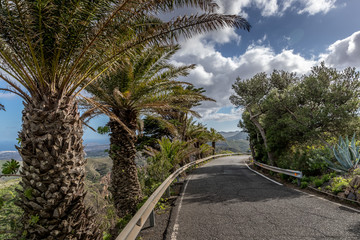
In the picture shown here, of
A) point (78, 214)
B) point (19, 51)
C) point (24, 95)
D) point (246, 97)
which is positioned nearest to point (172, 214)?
point (78, 214)

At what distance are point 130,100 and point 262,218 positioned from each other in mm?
6051

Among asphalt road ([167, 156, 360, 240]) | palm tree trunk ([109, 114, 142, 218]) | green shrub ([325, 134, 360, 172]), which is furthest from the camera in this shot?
green shrub ([325, 134, 360, 172])

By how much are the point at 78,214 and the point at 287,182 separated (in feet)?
31.3

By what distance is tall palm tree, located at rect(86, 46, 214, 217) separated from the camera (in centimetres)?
704

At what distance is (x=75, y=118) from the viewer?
11.9 feet

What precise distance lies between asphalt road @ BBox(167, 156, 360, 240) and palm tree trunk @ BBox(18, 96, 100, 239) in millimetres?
1999

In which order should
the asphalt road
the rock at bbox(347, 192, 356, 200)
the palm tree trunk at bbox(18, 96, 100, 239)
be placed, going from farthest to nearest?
the rock at bbox(347, 192, 356, 200), the asphalt road, the palm tree trunk at bbox(18, 96, 100, 239)

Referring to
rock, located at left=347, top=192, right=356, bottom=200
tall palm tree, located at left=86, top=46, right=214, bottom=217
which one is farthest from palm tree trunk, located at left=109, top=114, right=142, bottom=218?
rock, located at left=347, top=192, right=356, bottom=200

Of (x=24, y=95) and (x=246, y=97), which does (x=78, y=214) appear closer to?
(x=24, y=95)

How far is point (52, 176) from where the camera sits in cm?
306

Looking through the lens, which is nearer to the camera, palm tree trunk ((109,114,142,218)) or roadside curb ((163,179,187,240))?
roadside curb ((163,179,187,240))

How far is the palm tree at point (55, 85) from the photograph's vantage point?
2.99m

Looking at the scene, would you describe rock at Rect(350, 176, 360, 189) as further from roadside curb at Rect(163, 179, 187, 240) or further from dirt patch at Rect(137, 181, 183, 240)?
dirt patch at Rect(137, 181, 183, 240)

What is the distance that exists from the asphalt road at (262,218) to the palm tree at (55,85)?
2.27m
